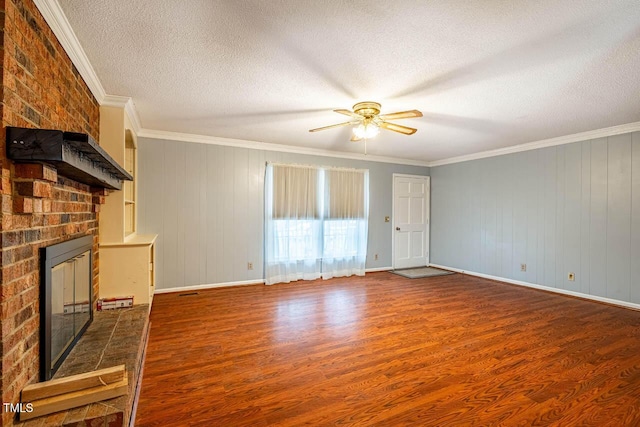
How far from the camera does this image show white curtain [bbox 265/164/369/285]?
194 inches

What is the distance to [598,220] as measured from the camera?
408cm

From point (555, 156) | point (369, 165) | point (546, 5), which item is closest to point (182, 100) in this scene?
point (546, 5)

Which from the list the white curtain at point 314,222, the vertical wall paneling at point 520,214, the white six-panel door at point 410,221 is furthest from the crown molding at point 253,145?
the vertical wall paneling at point 520,214

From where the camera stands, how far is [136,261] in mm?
2998

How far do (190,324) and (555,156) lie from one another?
17.6 ft

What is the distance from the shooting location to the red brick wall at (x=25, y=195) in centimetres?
127

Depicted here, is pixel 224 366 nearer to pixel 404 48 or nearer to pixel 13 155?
pixel 13 155

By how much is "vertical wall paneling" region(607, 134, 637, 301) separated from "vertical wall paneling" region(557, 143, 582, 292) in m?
0.32

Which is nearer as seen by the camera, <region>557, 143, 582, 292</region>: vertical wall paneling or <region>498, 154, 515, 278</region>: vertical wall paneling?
<region>557, 143, 582, 292</region>: vertical wall paneling

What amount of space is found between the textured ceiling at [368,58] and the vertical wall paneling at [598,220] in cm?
48

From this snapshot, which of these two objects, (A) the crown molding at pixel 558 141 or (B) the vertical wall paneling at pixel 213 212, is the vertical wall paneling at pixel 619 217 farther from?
(B) the vertical wall paneling at pixel 213 212

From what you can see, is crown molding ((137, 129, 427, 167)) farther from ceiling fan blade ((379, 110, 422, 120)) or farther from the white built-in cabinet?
ceiling fan blade ((379, 110, 422, 120))

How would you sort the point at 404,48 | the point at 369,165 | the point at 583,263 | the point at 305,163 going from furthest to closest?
1. the point at 369,165
2. the point at 305,163
3. the point at 583,263
4. the point at 404,48

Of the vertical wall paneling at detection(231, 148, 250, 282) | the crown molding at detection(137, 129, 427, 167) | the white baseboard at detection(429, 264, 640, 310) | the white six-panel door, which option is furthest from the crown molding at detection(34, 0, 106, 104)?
the white baseboard at detection(429, 264, 640, 310)
